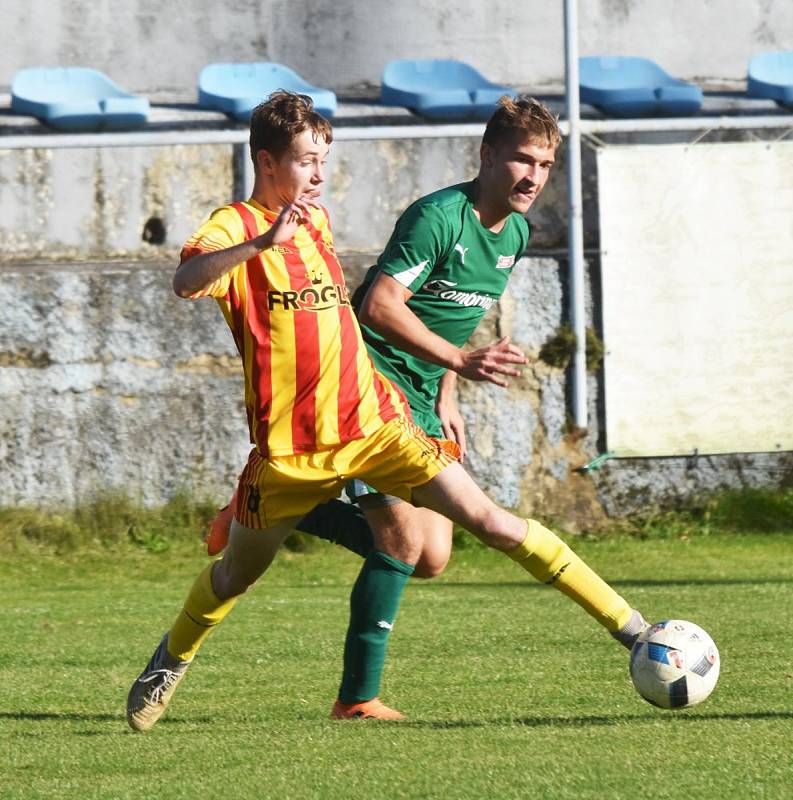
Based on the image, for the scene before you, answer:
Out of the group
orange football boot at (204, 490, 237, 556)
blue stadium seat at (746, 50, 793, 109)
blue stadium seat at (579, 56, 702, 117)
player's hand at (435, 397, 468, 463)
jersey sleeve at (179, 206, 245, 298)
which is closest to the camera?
jersey sleeve at (179, 206, 245, 298)

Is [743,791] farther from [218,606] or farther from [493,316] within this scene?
[493,316]

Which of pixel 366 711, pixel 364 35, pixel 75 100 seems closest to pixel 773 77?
pixel 364 35

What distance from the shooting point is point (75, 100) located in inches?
489

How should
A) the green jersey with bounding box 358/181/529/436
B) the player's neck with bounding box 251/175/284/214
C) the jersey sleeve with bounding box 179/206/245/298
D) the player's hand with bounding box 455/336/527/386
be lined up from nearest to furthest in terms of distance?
the jersey sleeve with bounding box 179/206/245/298, the player's hand with bounding box 455/336/527/386, the player's neck with bounding box 251/175/284/214, the green jersey with bounding box 358/181/529/436

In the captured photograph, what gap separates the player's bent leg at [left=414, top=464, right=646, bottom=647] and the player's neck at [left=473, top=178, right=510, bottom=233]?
0.89 m

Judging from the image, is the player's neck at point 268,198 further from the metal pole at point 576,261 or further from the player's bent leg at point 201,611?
the metal pole at point 576,261

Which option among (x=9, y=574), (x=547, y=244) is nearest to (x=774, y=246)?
(x=547, y=244)

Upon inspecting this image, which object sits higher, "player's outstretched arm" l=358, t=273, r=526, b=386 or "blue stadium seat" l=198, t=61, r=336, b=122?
"blue stadium seat" l=198, t=61, r=336, b=122

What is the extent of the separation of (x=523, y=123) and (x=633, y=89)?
7631mm

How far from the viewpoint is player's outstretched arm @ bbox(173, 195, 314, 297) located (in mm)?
3996

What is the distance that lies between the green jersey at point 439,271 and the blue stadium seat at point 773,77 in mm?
8232

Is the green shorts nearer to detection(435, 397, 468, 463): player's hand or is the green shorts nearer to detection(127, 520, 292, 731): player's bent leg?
Answer: detection(127, 520, 292, 731): player's bent leg

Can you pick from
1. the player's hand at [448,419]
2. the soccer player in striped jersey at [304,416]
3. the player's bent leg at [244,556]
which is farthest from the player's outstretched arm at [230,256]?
the player's hand at [448,419]

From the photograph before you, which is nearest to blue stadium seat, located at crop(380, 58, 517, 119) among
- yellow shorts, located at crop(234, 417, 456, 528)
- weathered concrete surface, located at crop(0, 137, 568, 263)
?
weathered concrete surface, located at crop(0, 137, 568, 263)
